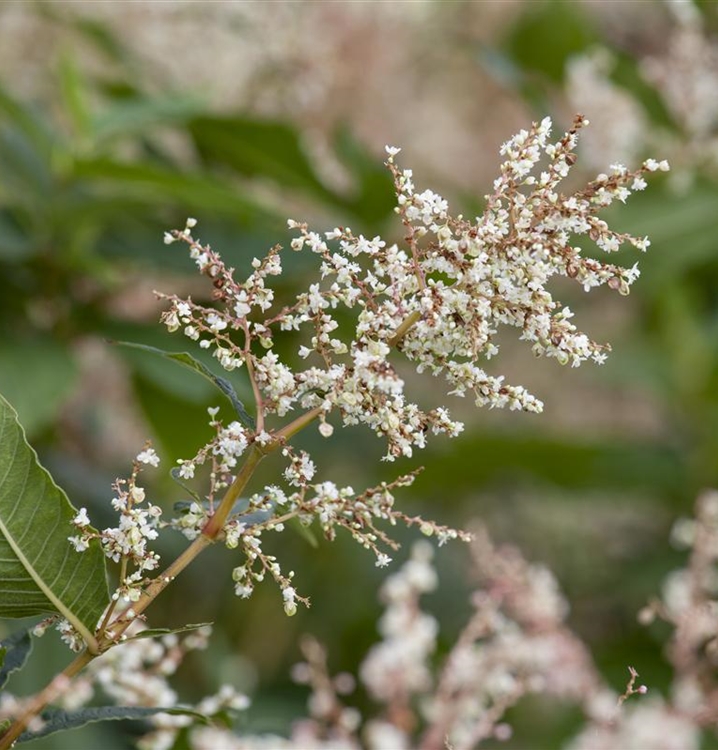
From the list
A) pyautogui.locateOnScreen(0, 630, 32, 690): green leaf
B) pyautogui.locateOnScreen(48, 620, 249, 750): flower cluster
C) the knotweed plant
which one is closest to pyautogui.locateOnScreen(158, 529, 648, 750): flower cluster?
pyautogui.locateOnScreen(48, 620, 249, 750): flower cluster

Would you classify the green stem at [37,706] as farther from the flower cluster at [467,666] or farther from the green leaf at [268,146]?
the green leaf at [268,146]

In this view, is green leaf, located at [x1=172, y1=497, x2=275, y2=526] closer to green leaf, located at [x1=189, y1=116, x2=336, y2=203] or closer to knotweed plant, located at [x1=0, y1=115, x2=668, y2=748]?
knotweed plant, located at [x1=0, y1=115, x2=668, y2=748]

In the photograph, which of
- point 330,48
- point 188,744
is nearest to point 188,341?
point 188,744

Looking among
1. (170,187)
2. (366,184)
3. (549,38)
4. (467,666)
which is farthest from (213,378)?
(549,38)

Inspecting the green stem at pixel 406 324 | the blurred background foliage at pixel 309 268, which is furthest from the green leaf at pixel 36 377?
the green stem at pixel 406 324

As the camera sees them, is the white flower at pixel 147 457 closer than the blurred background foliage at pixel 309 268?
Yes

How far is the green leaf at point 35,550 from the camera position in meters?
0.52

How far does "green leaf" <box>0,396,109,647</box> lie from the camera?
516 millimetres

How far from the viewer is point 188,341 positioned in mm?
1346

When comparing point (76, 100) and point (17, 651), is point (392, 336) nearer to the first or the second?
point (17, 651)

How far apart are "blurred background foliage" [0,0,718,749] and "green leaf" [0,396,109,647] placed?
1.77 ft

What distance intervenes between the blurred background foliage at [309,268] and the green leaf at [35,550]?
1.77 feet

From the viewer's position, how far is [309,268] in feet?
4.23

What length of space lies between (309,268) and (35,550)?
799mm
